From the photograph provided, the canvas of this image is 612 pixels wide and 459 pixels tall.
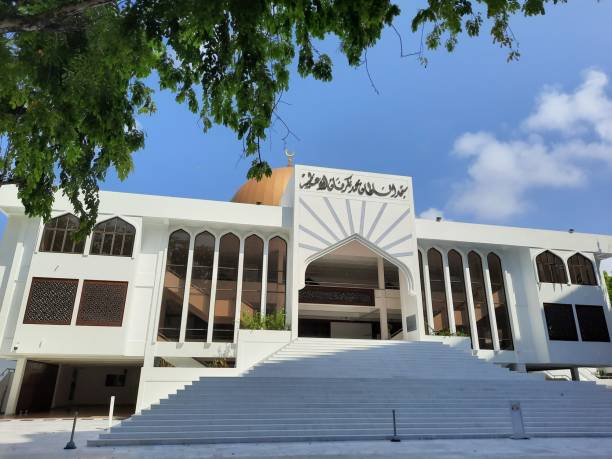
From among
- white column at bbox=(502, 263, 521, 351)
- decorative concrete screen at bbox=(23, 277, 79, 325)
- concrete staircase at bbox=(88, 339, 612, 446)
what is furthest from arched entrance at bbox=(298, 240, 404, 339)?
decorative concrete screen at bbox=(23, 277, 79, 325)

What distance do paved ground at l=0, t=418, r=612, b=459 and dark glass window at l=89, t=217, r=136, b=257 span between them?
251 inches

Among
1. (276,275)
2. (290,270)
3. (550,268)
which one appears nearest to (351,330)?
(276,275)

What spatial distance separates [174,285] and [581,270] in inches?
637

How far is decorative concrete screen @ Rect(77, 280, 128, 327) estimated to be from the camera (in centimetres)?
1275

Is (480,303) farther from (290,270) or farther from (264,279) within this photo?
(264,279)

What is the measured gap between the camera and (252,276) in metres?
15.1

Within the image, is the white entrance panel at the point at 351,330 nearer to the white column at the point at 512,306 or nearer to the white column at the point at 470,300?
the white column at the point at 470,300

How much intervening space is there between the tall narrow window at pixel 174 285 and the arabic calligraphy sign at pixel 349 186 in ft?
15.9

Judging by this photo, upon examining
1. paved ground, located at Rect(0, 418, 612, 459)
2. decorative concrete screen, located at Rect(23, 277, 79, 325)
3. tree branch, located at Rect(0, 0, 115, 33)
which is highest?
tree branch, located at Rect(0, 0, 115, 33)

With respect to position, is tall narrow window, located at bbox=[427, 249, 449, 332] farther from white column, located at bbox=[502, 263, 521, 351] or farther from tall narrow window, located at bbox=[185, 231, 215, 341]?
tall narrow window, located at bbox=[185, 231, 215, 341]

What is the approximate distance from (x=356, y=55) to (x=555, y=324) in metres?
15.8

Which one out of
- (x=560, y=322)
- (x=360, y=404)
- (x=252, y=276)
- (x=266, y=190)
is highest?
(x=266, y=190)

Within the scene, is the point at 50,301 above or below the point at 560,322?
below

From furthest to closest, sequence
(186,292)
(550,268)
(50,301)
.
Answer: (550,268)
(186,292)
(50,301)
